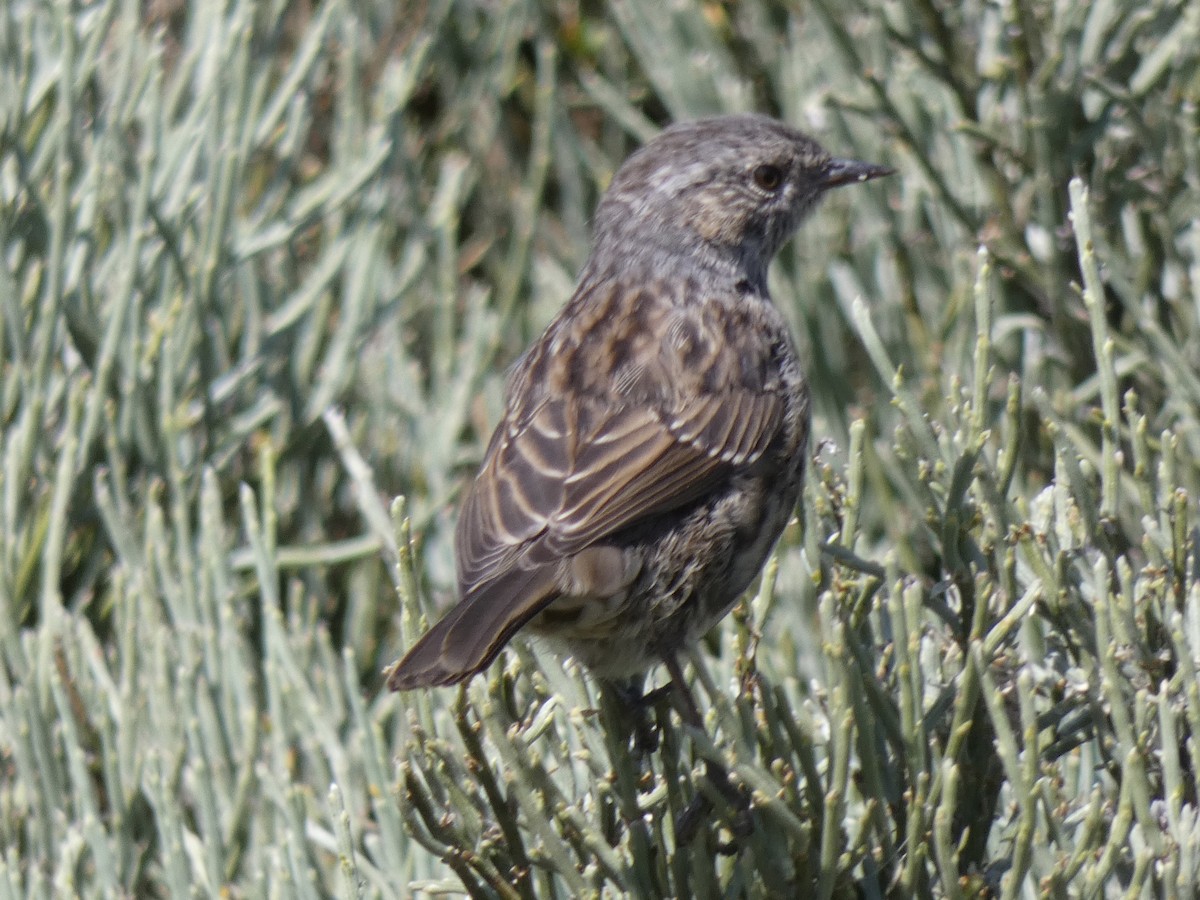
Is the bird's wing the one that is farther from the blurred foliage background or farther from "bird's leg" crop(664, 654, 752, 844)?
"bird's leg" crop(664, 654, 752, 844)

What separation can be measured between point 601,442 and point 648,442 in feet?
0.28

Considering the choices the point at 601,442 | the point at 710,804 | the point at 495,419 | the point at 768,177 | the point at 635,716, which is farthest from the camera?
the point at 495,419

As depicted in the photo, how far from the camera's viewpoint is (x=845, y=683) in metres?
2.44

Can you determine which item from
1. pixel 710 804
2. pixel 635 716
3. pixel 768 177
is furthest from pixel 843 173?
pixel 710 804

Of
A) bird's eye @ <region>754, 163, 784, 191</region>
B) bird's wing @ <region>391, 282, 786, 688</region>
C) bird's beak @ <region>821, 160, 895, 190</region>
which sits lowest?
bird's wing @ <region>391, 282, 786, 688</region>

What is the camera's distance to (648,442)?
3.14m

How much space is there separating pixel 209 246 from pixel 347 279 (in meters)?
0.56

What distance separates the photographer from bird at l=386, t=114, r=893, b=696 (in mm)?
2863

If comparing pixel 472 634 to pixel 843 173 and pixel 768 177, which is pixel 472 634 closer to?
pixel 768 177

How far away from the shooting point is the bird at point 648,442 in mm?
2863

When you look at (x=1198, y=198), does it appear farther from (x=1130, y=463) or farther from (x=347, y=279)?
(x=347, y=279)

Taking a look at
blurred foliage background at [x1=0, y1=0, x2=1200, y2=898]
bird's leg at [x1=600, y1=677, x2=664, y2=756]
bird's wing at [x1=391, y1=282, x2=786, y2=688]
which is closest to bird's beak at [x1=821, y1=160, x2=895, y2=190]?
blurred foliage background at [x1=0, y1=0, x2=1200, y2=898]

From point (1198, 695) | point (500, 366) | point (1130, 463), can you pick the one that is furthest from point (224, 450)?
point (1198, 695)

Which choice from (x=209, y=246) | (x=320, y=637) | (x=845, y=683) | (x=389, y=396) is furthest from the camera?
(x=389, y=396)
